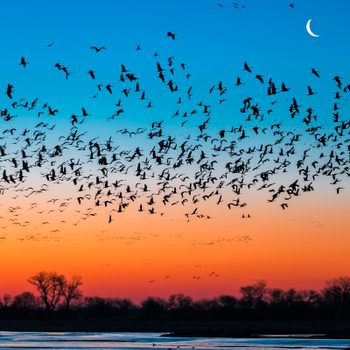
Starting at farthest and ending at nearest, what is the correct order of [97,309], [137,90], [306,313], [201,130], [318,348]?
[97,309]
[306,313]
[318,348]
[201,130]
[137,90]

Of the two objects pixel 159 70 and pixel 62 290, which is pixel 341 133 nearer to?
pixel 159 70

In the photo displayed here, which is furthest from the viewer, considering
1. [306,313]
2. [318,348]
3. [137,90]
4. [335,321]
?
[306,313]

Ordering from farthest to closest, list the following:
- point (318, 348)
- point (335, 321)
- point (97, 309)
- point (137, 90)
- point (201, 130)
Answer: point (97, 309) → point (335, 321) → point (318, 348) → point (201, 130) → point (137, 90)

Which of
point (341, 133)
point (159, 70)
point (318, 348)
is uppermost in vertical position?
point (159, 70)

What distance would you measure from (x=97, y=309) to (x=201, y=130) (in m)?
118

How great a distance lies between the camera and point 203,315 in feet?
444

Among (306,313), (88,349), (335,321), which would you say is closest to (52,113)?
(88,349)

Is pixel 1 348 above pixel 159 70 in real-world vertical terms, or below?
below

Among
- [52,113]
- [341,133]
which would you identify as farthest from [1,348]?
[341,133]

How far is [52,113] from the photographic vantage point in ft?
111

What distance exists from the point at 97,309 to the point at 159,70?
121m

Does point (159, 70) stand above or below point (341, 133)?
above

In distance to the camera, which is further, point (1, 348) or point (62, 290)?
point (62, 290)

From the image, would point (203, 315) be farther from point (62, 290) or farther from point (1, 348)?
point (1, 348)
